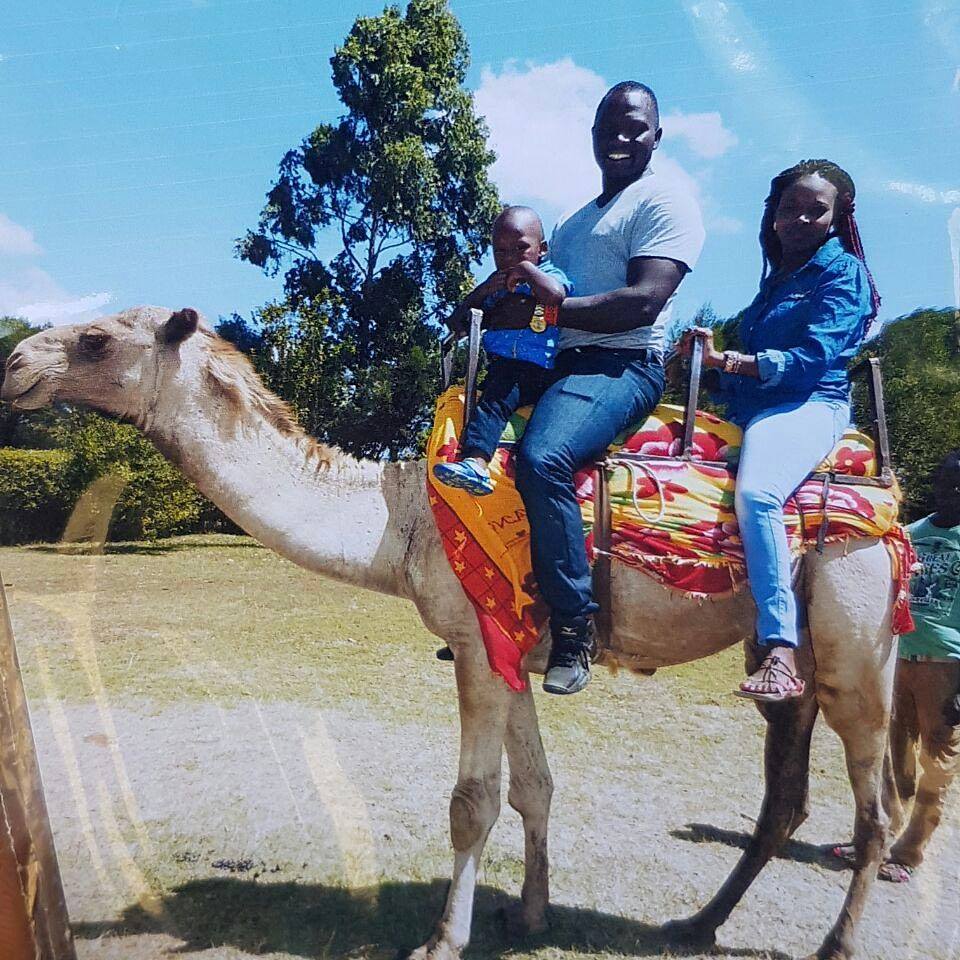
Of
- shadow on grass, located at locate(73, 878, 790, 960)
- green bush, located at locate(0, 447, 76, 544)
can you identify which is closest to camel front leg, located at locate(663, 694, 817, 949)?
shadow on grass, located at locate(73, 878, 790, 960)

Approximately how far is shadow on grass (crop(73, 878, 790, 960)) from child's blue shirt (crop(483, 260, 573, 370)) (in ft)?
7.47

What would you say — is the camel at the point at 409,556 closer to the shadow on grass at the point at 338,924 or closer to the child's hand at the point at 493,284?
the shadow on grass at the point at 338,924

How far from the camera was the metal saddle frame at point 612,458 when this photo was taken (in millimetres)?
2844

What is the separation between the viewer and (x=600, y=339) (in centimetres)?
296

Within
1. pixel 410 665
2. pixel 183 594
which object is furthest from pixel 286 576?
pixel 410 665

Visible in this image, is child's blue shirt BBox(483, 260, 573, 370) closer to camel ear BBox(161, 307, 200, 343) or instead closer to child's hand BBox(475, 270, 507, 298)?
→ child's hand BBox(475, 270, 507, 298)

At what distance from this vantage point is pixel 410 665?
592 cm

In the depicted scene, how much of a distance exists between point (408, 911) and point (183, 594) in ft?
11.7

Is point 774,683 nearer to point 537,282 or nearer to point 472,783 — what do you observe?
A: point 472,783

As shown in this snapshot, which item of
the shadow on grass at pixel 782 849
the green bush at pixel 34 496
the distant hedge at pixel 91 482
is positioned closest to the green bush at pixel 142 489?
the distant hedge at pixel 91 482

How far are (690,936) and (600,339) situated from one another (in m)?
2.45

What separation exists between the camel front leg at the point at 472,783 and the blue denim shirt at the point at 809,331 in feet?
4.67

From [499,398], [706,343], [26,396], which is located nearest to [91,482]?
[26,396]

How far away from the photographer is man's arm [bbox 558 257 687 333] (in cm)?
272
